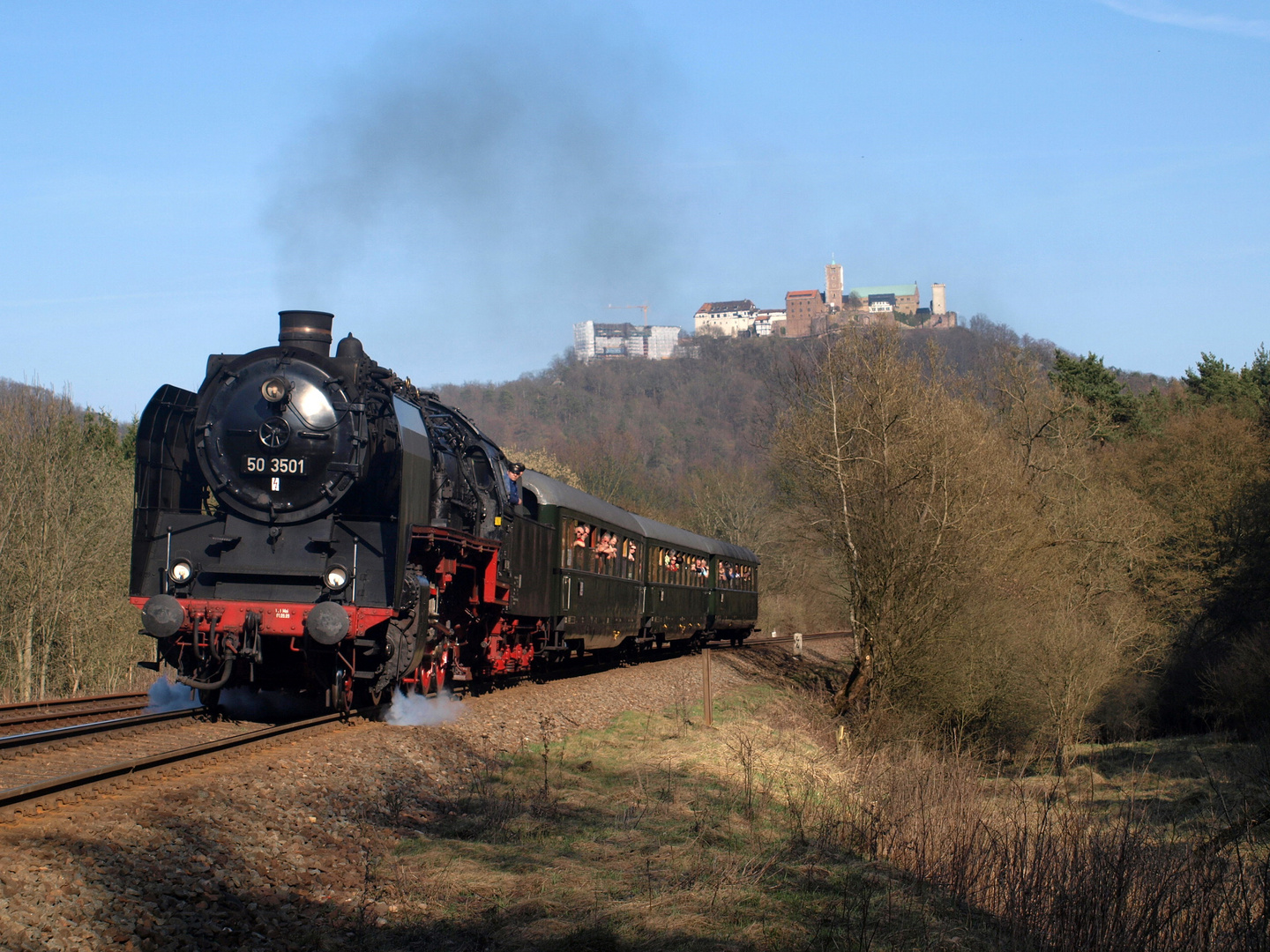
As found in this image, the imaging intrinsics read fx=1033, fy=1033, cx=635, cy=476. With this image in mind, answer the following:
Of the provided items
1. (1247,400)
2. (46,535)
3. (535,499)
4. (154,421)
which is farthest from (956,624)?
(1247,400)

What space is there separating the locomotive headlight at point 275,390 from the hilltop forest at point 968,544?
37.5 ft

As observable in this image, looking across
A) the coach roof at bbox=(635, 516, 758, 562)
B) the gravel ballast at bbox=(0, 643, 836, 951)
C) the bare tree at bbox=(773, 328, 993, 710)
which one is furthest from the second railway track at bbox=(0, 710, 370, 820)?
the coach roof at bbox=(635, 516, 758, 562)

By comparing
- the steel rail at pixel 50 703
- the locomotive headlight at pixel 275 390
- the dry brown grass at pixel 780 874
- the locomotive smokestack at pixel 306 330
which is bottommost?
the dry brown grass at pixel 780 874

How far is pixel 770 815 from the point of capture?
849 cm

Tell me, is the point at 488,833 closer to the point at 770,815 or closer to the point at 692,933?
the point at 692,933

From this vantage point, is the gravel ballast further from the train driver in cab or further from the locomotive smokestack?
the train driver in cab

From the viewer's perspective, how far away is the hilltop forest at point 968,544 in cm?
1838

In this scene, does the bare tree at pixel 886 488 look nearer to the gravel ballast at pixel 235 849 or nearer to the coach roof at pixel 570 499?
the coach roof at pixel 570 499

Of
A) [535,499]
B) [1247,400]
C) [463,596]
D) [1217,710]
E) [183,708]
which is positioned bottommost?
[1217,710]

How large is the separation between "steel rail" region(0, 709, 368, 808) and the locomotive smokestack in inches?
151

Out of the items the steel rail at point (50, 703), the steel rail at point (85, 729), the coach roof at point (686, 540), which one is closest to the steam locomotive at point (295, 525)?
the steel rail at point (85, 729)

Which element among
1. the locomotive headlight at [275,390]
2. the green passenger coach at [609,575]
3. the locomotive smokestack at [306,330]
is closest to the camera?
the locomotive headlight at [275,390]

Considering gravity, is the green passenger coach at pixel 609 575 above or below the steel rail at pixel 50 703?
above

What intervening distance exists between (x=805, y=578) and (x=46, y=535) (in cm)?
2941
